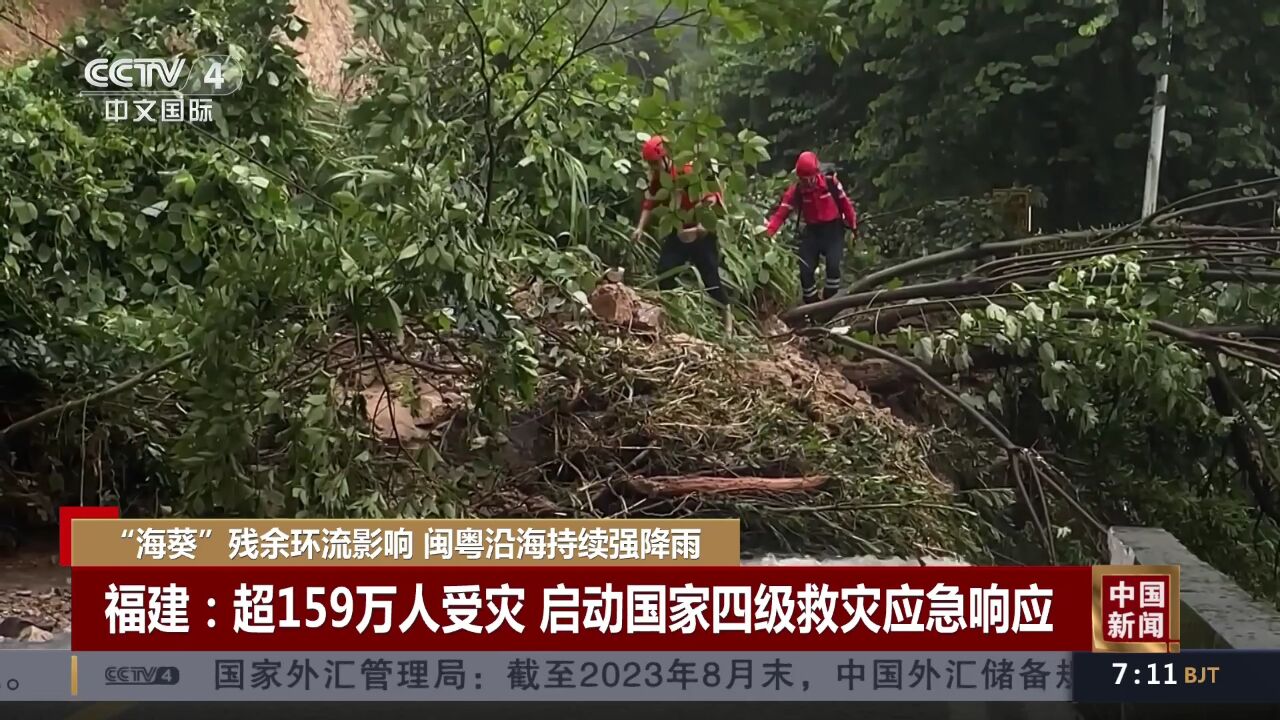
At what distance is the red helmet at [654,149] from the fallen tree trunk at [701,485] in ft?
2.04


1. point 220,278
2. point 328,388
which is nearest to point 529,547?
point 328,388

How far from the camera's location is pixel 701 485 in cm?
243

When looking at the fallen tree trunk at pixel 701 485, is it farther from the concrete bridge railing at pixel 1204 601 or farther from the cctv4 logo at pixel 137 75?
the cctv4 logo at pixel 137 75

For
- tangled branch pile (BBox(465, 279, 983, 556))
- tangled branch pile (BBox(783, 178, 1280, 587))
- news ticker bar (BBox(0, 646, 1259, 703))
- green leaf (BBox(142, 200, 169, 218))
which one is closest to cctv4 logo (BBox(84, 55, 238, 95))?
green leaf (BBox(142, 200, 169, 218))

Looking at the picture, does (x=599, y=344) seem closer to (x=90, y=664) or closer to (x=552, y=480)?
(x=552, y=480)

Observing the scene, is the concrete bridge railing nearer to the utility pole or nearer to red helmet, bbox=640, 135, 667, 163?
the utility pole

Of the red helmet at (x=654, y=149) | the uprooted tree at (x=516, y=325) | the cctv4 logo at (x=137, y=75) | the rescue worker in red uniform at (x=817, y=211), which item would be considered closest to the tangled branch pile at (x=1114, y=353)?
the uprooted tree at (x=516, y=325)

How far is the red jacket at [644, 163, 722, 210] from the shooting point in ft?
7.95

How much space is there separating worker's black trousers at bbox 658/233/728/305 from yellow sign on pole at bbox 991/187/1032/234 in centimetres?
56

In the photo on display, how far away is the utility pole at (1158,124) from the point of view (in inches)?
94.0

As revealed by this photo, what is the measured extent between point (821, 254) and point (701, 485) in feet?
1.70

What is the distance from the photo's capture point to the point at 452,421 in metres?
2.61

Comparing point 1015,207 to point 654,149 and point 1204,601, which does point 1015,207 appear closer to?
point 654,149

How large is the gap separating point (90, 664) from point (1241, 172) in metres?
2.37
